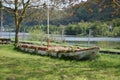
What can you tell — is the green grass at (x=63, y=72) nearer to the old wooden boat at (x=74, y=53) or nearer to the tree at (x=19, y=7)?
the old wooden boat at (x=74, y=53)

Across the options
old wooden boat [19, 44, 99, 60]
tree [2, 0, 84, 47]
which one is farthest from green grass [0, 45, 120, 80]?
tree [2, 0, 84, 47]

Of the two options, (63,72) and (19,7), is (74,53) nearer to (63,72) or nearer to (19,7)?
(63,72)

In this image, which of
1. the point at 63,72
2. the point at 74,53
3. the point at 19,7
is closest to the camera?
the point at 63,72

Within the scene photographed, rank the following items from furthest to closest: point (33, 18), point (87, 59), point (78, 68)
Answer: point (33, 18)
point (87, 59)
point (78, 68)

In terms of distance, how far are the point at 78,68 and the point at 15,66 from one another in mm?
2880

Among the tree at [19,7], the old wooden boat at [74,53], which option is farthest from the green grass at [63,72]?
the tree at [19,7]

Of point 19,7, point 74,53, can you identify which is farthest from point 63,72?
point 19,7

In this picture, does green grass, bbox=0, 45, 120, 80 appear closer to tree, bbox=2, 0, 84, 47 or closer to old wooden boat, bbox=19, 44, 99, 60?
old wooden boat, bbox=19, 44, 99, 60

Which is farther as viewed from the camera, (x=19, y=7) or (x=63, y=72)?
(x=19, y=7)

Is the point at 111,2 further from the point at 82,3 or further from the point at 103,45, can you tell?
the point at 103,45

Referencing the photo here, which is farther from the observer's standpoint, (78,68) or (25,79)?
(78,68)

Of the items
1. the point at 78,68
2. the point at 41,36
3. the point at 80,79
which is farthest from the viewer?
the point at 41,36

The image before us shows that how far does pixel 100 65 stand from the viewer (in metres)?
14.3

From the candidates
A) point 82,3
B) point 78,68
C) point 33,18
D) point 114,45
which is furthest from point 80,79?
point 33,18
